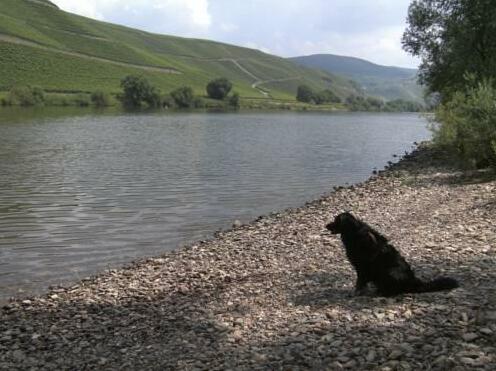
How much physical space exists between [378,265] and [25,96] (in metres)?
153

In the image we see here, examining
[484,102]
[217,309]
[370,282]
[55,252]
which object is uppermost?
[484,102]

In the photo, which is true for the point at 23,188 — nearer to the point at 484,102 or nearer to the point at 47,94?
the point at 484,102

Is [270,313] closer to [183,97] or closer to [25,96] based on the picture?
[25,96]

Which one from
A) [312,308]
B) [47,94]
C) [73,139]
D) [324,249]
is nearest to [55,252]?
[324,249]

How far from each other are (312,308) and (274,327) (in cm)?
108

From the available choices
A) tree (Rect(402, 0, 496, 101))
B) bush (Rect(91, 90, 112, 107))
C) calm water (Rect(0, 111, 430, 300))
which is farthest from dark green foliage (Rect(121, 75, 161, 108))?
tree (Rect(402, 0, 496, 101))

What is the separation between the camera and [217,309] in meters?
10.8

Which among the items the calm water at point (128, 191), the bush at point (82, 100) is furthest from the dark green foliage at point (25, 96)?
the calm water at point (128, 191)

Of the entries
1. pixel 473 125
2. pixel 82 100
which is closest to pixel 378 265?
pixel 473 125

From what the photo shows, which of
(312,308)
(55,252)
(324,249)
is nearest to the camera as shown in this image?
(312,308)

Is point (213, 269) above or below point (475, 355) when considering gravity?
below

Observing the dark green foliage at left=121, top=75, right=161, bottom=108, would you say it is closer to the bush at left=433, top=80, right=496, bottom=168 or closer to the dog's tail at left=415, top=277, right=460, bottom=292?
the bush at left=433, top=80, right=496, bottom=168

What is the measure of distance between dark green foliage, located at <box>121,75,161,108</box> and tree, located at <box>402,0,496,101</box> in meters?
134

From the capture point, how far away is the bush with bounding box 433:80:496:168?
88.7 feet
